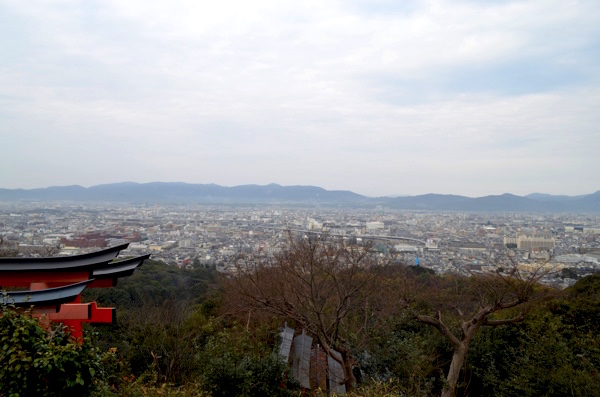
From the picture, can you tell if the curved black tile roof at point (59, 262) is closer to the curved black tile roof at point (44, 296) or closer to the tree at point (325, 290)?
the curved black tile roof at point (44, 296)

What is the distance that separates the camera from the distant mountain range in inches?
1750

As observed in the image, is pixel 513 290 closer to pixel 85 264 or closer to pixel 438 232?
pixel 85 264

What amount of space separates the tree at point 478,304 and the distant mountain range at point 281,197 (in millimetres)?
37738

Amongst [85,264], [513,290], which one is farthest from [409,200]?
[85,264]

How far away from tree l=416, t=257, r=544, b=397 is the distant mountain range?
3774 centimetres

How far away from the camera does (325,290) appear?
7.77m

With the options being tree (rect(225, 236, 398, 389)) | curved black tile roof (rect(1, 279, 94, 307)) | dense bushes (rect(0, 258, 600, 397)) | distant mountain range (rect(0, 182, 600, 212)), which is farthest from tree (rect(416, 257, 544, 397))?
distant mountain range (rect(0, 182, 600, 212))

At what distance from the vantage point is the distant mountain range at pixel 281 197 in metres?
44.4

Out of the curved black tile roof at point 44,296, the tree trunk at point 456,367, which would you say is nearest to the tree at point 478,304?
the tree trunk at point 456,367

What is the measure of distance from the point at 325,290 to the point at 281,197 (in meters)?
57.7

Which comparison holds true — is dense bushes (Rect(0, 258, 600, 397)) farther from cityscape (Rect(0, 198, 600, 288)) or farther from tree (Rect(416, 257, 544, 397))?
cityscape (Rect(0, 198, 600, 288))

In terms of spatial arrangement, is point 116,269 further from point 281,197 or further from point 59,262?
point 281,197

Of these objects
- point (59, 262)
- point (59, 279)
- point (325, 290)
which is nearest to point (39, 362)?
point (59, 262)

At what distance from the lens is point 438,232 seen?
27.0 metres
